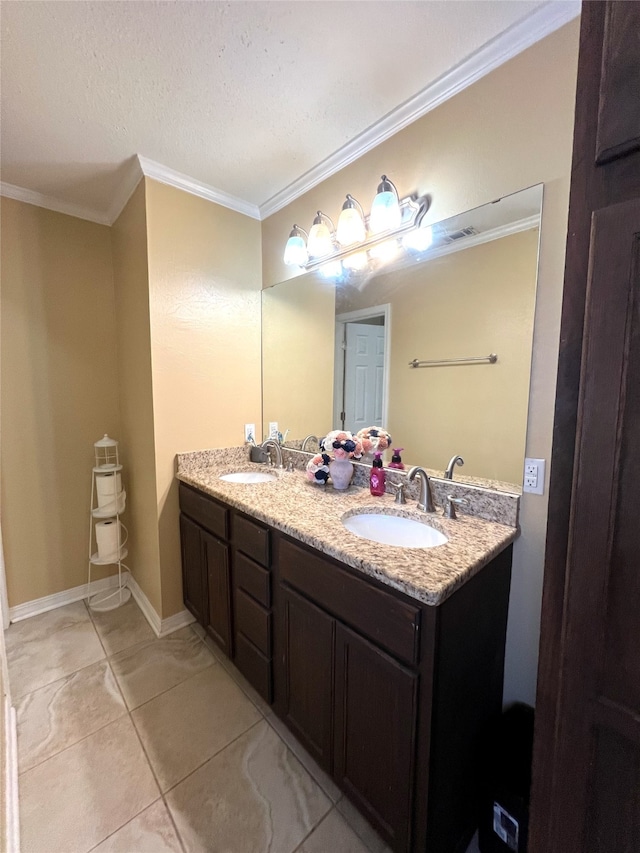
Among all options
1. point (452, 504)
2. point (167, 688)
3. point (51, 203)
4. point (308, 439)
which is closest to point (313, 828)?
point (167, 688)

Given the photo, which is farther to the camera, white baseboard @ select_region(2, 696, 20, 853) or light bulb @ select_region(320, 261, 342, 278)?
light bulb @ select_region(320, 261, 342, 278)

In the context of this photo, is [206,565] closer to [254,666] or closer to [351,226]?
[254,666]

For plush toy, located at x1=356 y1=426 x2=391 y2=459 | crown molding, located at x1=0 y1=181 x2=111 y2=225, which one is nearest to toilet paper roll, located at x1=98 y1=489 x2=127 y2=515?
plush toy, located at x1=356 y1=426 x2=391 y2=459

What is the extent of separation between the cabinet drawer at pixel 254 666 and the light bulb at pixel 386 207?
6.12ft

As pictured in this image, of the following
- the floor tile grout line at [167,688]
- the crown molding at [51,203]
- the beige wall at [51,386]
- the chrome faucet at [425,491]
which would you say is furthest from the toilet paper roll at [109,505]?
the chrome faucet at [425,491]

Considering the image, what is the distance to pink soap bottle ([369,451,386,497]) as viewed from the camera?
1562mm

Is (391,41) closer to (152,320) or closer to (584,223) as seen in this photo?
(584,223)

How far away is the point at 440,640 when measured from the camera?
851mm

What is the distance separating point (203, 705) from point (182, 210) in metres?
2.45

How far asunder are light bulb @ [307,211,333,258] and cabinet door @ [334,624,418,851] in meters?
1.69

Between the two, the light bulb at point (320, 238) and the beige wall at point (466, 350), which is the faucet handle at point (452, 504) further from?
the light bulb at point (320, 238)

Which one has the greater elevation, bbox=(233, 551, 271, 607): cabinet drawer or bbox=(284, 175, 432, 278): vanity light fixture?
bbox=(284, 175, 432, 278): vanity light fixture

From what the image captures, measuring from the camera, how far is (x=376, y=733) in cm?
98

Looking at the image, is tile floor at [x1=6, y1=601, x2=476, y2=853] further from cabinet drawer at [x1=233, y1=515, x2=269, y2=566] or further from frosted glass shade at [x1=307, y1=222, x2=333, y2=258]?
frosted glass shade at [x1=307, y1=222, x2=333, y2=258]
